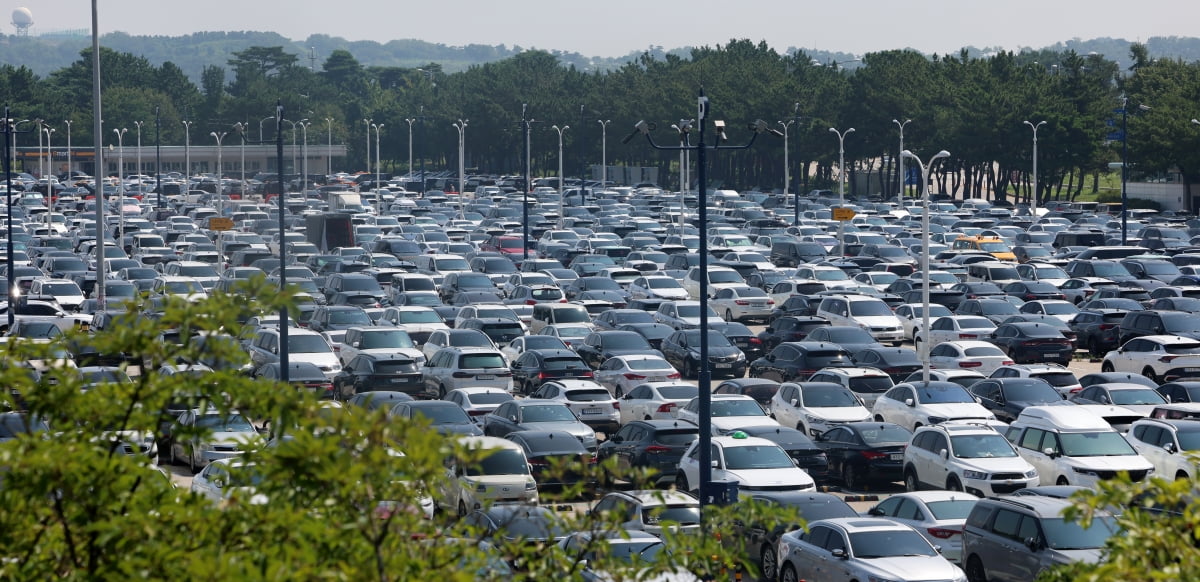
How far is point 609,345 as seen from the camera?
38.0 metres

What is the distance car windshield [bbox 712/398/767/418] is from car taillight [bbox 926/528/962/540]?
8.05 metres

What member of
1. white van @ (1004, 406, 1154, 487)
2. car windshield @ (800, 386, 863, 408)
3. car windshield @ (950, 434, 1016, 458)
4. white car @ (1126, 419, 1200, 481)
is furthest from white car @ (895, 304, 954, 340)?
car windshield @ (950, 434, 1016, 458)

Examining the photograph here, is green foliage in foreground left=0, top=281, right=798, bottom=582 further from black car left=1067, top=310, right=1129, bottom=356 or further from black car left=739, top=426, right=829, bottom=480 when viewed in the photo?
black car left=1067, top=310, right=1129, bottom=356

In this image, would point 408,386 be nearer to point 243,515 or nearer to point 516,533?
point 516,533

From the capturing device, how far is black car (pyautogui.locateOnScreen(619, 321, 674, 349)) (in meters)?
40.5

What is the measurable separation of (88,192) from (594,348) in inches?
3530

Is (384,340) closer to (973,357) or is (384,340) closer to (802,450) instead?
(973,357)

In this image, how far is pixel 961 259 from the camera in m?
58.8

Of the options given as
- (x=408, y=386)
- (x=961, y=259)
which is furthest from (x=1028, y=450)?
(x=961, y=259)

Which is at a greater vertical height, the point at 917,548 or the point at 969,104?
the point at 969,104

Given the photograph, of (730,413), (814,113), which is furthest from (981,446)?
(814,113)

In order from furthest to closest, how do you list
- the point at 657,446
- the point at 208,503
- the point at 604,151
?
1. the point at 604,151
2. the point at 657,446
3. the point at 208,503

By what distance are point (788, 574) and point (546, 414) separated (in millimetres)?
9052

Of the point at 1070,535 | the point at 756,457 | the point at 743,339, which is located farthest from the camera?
the point at 743,339
